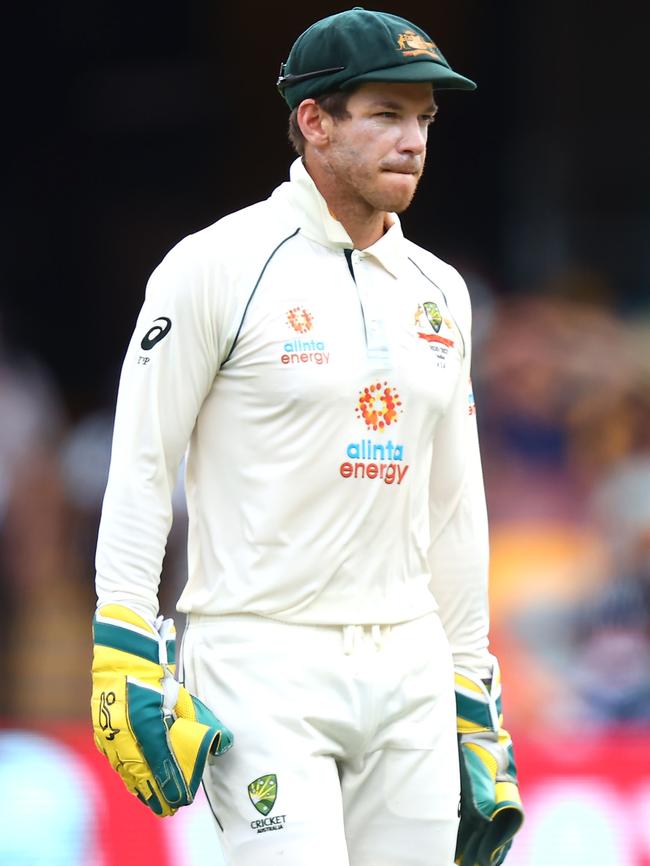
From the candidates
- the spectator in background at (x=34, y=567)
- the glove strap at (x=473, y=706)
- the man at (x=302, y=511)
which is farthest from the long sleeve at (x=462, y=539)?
the spectator in background at (x=34, y=567)

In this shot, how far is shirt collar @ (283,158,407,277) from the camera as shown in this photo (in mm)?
2938

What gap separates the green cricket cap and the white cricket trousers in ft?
3.17

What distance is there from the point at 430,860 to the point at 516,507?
3885 mm

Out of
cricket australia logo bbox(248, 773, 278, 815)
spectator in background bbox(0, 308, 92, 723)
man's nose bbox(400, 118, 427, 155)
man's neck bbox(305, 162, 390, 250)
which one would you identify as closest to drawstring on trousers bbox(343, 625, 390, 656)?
cricket australia logo bbox(248, 773, 278, 815)

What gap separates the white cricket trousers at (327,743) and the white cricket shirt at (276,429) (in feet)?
0.18

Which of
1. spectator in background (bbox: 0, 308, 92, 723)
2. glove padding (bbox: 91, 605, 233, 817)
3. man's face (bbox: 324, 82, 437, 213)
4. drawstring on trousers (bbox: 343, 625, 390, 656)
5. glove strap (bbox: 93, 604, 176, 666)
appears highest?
man's face (bbox: 324, 82, 437, 213)

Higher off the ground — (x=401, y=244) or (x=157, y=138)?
(x=157, y=138)

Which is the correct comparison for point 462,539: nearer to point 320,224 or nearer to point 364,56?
point 320,224

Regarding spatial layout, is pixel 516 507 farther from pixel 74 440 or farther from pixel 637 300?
pixel 74 440

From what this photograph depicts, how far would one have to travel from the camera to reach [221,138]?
29.9 ft

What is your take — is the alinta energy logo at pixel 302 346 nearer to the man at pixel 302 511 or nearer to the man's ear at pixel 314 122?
the man at pixel 302 511

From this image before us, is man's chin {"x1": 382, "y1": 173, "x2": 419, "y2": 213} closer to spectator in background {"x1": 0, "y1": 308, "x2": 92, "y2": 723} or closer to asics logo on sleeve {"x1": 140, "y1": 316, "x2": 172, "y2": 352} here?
asics logo on sleeve {"x1": 140, "y1": 316, "x2": 172, "y2": 352}

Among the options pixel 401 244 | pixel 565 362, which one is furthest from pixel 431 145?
pixel 401 244

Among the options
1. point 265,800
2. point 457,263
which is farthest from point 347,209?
point 457,263
